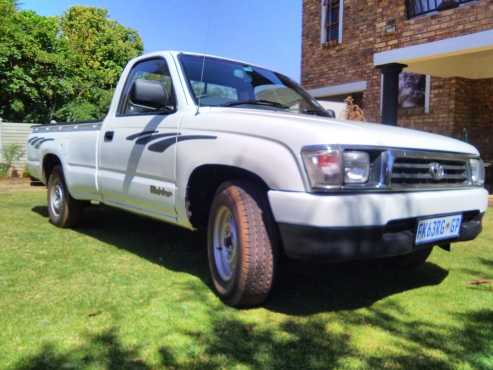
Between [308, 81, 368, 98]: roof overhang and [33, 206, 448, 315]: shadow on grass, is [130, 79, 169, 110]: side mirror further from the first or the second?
[308, 81, 368, 98]: roof overhang

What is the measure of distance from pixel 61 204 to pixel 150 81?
104 inches

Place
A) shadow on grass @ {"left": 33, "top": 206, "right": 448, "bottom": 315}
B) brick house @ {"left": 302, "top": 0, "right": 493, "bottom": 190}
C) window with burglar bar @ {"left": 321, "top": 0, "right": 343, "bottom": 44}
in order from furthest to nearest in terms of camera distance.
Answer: window with burglar bar @ {"left": 321, "top": 0, "right": 343, "bottom": 44} → brick house @ {"left": 302, "top": 0, "right": 493, "bottom": 190} → shadow on grass @ {"left": 33, "top": 206, "right": 448, "bottom": 315}

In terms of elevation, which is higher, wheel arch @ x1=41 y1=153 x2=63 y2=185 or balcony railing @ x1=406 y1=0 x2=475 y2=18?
balcony railing @ x1=406 y1=0 x2=475 y2=18

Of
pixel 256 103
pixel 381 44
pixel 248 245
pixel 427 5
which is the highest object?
pixel 427 5

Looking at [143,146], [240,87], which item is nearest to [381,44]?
[240,87]

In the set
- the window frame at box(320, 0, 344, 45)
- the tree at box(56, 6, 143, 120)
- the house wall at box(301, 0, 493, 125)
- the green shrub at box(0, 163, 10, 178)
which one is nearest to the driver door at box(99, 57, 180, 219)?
the house wall at box(301, 0, 493, 125)

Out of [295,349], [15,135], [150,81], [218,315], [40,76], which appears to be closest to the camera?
[295,349]

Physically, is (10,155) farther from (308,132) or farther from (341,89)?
(308,132)

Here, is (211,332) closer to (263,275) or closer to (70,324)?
(263,275)

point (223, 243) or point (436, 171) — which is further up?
point (436, 171)

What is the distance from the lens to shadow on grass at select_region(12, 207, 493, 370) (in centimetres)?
257

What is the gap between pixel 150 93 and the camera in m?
3.79

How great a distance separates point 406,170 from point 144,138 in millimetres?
2121

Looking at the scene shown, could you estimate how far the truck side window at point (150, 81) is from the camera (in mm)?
3973
